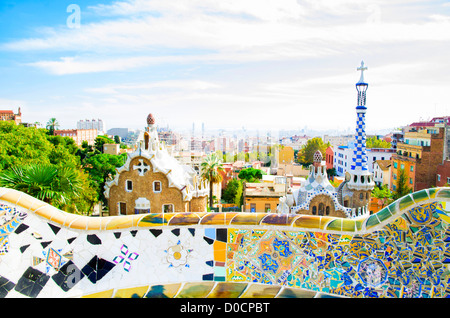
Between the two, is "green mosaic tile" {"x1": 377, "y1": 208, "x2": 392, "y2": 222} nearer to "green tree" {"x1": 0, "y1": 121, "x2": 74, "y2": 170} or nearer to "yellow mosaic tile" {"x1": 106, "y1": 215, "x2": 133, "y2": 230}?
"yellow mosaic tile" {"x1": 106, "y1": 215, "x2": 133, "y2": 230}

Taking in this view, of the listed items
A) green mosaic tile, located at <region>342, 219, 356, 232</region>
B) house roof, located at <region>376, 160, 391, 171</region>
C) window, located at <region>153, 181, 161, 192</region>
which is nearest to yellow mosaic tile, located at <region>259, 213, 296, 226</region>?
green mosaic tile, located at <region>342, 219, 356, 232</region>

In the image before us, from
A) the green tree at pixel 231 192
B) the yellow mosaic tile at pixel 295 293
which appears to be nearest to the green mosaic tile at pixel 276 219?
the yellow mosaic tile at pixel 295 293

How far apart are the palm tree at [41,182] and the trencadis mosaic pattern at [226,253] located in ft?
16.0

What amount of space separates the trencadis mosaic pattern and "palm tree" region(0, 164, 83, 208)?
488 cm

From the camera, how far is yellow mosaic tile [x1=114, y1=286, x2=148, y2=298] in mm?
2938

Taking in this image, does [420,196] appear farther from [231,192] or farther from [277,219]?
[231,192]

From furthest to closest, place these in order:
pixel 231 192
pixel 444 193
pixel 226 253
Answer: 1. pixel 231 192
2. pixel 226 253
3. pixel 444 193

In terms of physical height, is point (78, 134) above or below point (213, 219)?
above

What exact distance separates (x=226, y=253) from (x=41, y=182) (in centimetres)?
633

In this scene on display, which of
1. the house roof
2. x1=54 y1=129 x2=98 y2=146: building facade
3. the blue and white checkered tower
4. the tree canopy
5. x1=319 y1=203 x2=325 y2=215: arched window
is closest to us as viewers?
the tree canopy

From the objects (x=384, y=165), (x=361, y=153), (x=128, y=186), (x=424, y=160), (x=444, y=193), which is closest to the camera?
(x=444, y=193)

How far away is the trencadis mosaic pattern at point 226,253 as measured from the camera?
2.91m

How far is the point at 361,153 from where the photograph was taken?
1319cm

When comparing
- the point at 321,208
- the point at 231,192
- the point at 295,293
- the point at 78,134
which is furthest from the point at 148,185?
the point at 78,134
